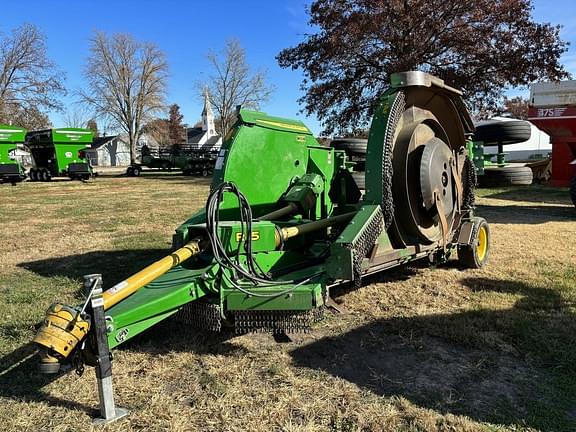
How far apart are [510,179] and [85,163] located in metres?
20.2

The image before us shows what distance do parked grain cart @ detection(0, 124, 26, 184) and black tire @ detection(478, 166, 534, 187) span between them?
1983cm

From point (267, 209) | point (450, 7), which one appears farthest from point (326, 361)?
point (450, 7)

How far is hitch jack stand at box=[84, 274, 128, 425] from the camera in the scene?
2570mm

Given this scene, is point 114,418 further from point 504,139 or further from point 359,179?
point 504,139

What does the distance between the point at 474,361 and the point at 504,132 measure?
34.9ft

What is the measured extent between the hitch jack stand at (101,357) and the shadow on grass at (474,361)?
1233 millimetres

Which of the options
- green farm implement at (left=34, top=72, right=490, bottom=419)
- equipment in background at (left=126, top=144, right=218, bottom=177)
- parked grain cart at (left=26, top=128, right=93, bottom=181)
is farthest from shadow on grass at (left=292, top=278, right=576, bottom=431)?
equipment in background at (left=126, top=144, right=218, bottom=177)

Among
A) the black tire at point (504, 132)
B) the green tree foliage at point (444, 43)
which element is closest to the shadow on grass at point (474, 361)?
the black tire at point (504, 132)

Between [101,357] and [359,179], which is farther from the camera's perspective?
[359,179]

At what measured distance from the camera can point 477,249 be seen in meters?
5.56

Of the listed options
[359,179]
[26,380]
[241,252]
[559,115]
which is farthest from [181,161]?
[26,380]

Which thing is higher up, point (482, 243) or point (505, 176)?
point (505, 176)

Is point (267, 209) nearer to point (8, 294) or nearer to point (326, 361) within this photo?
point (326, 361)

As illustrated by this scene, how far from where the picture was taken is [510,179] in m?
13.4
